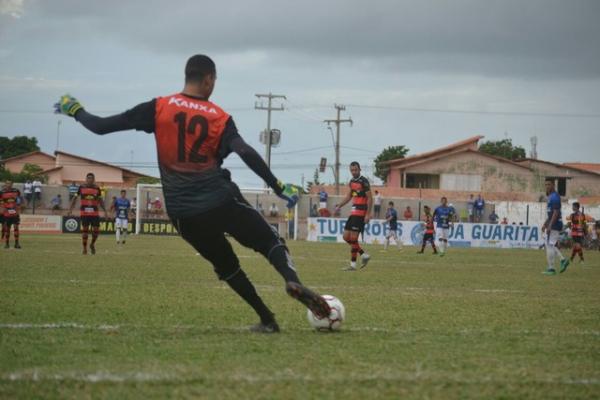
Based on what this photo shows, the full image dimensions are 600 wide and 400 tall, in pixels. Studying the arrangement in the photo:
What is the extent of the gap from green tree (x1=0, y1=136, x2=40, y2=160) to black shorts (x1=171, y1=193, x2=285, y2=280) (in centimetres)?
9882

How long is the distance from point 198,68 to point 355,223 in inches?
527

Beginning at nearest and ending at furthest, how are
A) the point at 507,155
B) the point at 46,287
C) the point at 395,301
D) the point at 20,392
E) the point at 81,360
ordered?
the point at 20,392
the point at 81,360
the point at 395,301
the point at 46,287
the point at 507,155

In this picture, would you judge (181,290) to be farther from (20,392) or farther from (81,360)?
(20,392)

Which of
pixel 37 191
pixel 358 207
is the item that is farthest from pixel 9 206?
pixel 37 191

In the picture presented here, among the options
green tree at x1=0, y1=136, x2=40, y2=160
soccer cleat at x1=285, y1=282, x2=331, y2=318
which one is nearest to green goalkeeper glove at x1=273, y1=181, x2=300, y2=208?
soccer cleat at x1=285, y1=282, x2=331, y2=318

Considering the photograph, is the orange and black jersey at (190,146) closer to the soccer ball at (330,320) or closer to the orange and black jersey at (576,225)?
the soccer ball at (330,320)

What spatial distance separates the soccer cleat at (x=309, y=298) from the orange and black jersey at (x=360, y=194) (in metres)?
13.1

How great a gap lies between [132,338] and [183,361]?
1204 mm

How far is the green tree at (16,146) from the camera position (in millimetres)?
100562

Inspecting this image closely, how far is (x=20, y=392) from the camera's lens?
4641 millimetres

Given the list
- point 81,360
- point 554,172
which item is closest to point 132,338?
point 81,360

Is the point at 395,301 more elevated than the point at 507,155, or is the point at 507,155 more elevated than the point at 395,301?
the point at 507,155

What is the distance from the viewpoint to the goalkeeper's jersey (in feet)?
22.5

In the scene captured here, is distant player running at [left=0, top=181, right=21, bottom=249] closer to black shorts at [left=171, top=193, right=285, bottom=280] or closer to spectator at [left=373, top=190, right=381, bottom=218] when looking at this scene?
black shorts at [left=171, top=193, right=285, bottom=280]
